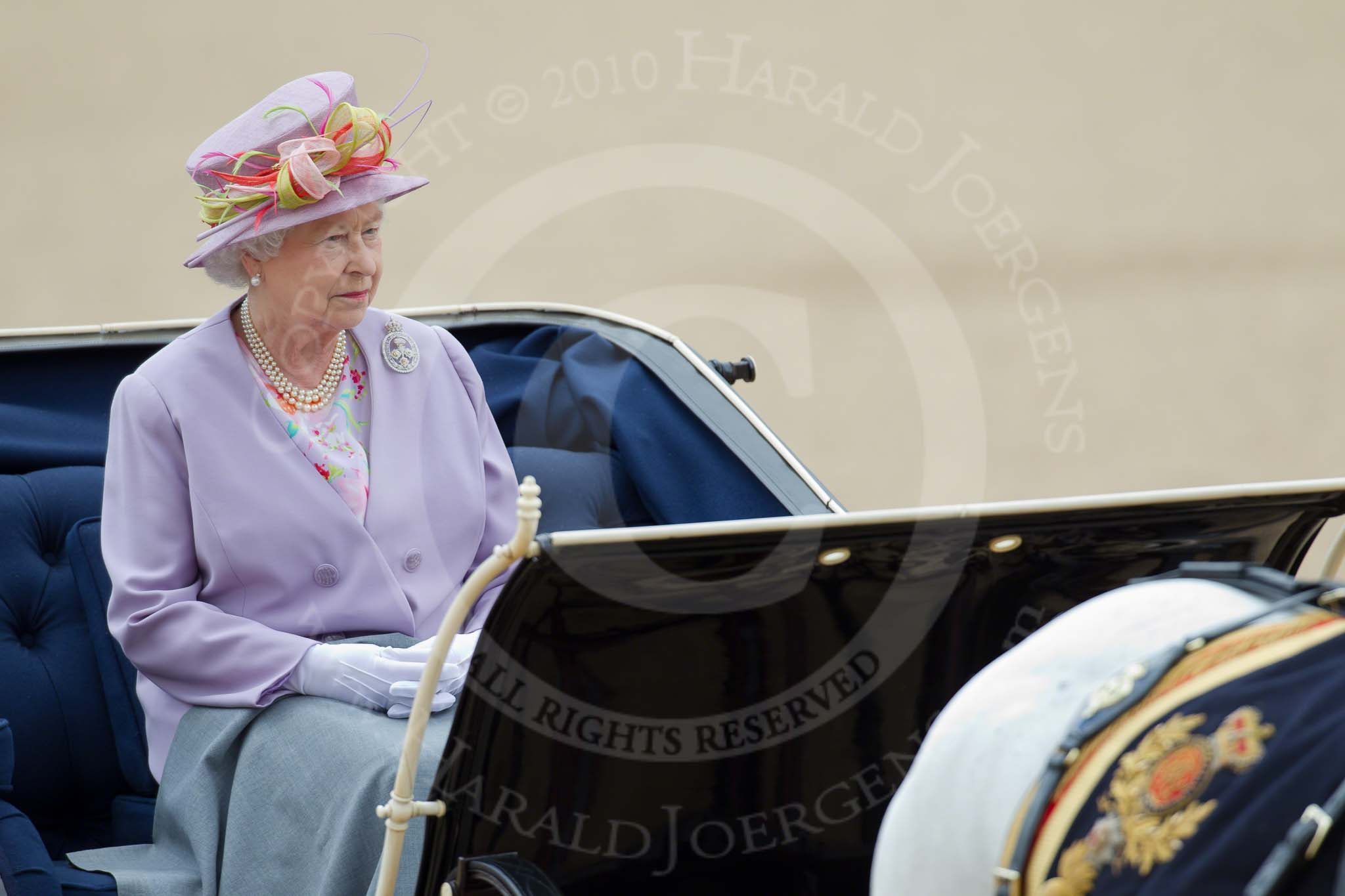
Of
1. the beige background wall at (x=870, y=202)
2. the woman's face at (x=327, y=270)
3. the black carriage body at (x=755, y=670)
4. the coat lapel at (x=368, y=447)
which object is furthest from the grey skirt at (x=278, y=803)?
the beige background wall at (x=870, y=202)

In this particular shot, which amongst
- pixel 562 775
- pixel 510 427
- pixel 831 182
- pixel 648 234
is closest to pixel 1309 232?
pixel 831 182

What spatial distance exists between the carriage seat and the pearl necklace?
40cm

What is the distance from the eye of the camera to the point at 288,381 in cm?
183

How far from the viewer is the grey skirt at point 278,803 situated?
1.48 m

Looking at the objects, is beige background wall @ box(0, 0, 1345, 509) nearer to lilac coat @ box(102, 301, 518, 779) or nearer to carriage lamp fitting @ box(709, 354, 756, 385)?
carriage lamp fitting @ box(709, 354, 756, 385)

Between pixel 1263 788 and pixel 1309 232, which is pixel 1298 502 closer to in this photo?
pixel 1263 788

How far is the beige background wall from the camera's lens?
430 cm

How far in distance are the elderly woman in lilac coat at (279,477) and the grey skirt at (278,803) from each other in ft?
0.12

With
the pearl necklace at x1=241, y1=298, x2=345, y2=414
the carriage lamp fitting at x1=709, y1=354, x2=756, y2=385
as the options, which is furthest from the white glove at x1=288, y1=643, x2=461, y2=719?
the carriage lamp fitting at x1=709, y1=354, x2=756, y2=385

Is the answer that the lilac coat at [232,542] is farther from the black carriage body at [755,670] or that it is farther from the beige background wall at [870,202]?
the beige background wall at [870,202]

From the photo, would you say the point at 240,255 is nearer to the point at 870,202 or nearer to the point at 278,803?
the point at 278,803

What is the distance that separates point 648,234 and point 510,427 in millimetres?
2271

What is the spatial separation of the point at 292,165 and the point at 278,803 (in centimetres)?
71

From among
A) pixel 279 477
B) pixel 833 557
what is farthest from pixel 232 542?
pixel 833 557
